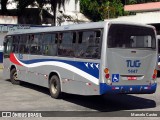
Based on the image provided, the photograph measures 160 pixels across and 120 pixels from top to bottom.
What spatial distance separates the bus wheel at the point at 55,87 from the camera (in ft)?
43.0

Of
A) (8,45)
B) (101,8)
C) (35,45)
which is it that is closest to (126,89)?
(35,45)

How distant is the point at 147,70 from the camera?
11.4 metres

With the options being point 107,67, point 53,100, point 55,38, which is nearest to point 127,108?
point 107,67

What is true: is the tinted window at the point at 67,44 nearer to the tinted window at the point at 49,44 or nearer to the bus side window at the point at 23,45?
the tinted window at the point at 49,44

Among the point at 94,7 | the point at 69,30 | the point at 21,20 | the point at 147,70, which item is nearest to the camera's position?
the point at 147,70

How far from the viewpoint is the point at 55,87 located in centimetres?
1350

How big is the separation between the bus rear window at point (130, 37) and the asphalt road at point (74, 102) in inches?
78.4

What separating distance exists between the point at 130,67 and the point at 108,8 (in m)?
42.9

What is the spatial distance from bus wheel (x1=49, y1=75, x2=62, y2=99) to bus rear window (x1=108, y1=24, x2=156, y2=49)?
124 inches

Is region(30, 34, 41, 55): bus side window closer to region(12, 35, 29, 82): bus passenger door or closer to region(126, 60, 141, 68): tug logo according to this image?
region(12, 35, 29, 82): bus passenger door

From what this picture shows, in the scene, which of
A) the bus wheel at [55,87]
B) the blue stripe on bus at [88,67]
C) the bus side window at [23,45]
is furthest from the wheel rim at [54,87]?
the bus side window at [23,45]

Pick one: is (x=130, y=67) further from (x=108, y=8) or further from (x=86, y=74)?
(x=108, y=8)

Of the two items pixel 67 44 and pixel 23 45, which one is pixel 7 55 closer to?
pixel 23 45

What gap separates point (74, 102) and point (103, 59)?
8.83 ft
